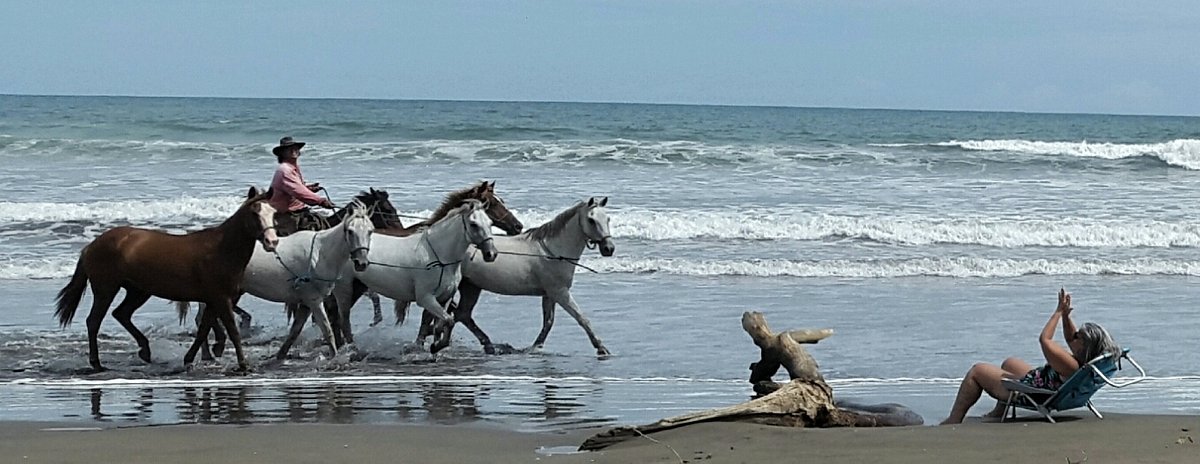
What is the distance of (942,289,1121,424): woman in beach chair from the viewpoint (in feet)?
20.9

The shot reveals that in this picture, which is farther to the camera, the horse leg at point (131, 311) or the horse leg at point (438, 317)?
the horse leg at point (438, 317)

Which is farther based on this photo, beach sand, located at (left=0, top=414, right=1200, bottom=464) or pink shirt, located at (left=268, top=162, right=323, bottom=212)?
pink shirt, located at (left=268, top=162, right=323, bottom=212)

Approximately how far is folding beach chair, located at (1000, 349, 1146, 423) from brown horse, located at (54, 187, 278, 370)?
16.0 feet

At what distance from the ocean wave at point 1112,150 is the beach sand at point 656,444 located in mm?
28042

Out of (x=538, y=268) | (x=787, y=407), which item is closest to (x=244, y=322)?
(x=538, y=268)

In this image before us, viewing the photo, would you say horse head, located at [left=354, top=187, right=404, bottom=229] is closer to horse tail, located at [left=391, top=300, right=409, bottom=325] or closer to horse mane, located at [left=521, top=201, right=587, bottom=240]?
horse tail, located at [left=391, top=300, right=409, bottom=325]

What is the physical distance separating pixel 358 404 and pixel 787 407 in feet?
8.66

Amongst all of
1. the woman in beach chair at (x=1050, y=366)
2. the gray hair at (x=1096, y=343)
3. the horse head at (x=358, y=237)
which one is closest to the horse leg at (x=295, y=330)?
the horse head at (x=358, y=237)

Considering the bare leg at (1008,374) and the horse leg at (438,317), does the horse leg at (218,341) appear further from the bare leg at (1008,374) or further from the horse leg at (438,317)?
the bare leg at (1008,374)

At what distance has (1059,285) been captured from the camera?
13.8 meters

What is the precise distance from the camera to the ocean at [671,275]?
8367 mm

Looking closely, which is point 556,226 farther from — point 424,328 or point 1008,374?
point 1008,374

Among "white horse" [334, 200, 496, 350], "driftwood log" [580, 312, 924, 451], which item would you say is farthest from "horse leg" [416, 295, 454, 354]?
"driftwood log" [580, 312, 924, 451]

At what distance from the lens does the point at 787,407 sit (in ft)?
21.2
